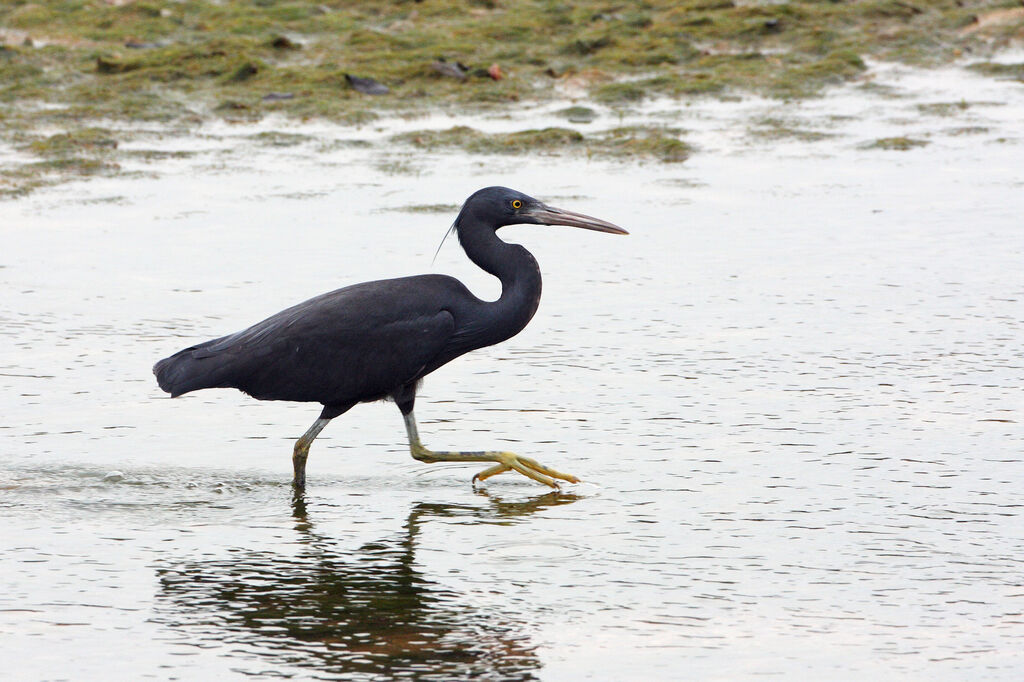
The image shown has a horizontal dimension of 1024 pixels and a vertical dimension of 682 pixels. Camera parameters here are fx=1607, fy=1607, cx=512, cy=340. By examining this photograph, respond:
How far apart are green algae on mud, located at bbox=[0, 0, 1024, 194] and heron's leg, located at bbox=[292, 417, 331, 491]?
7.82 m

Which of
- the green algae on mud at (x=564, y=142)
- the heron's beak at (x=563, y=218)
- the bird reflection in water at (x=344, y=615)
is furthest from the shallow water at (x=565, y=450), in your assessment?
the green algae on mud at (x=564, y=142)

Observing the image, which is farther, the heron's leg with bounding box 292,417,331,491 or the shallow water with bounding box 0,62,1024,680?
the heron's leg with bounding box 292,417,331,491

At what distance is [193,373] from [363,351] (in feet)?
2.36

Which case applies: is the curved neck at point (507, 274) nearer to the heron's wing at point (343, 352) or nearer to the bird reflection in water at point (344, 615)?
the heron's wing at point (343, 352)

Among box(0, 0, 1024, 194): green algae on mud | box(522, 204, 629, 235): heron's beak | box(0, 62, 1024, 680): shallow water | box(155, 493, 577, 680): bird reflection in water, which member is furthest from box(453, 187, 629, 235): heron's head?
box(0, 0, 1024, 194): green algae on mud

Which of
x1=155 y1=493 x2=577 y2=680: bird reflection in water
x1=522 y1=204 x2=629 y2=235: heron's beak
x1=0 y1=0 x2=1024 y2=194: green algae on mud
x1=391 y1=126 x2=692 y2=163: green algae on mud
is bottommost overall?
x1=155 y1=493 x2=577 y2=680: bird reflection in water

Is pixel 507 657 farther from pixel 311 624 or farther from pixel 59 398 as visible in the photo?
pixel 59 398

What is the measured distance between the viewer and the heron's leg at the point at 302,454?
6711 mm

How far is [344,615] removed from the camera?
5.43 m

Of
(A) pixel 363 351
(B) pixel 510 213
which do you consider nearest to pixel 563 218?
(B) pixel 510 213

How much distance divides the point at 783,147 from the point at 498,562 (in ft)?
Result: 30.0

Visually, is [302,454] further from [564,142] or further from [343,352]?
[564,142]

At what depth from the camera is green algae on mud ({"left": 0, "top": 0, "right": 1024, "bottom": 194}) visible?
16594mm

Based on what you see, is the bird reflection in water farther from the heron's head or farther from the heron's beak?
the heron's beak
